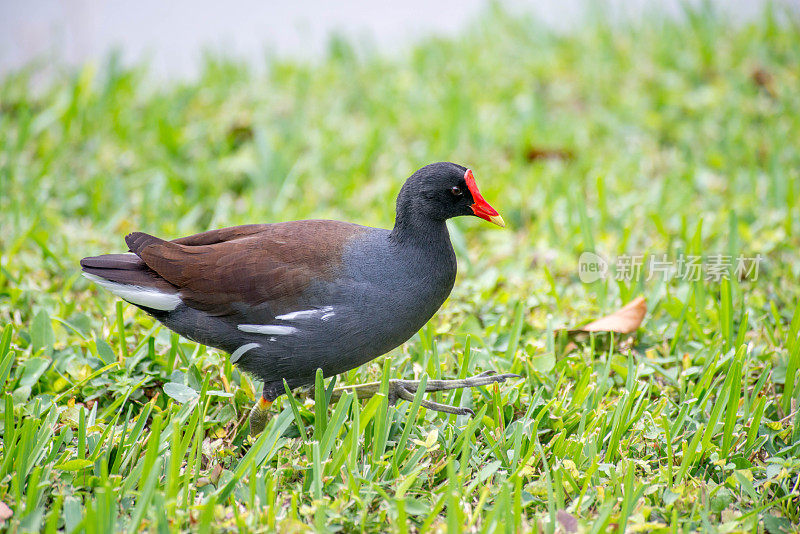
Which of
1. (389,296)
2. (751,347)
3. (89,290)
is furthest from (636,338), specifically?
(89,290)

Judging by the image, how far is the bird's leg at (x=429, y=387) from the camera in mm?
2471

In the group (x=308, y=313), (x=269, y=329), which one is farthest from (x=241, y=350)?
(x=308, y=313)

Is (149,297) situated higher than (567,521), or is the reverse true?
(149,297)

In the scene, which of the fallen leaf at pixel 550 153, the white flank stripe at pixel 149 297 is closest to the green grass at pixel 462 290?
the fallen leaf at pixel 550 153

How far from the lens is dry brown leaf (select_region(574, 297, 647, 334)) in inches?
112

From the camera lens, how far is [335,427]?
2.20m

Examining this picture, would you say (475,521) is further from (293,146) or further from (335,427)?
(293,146)

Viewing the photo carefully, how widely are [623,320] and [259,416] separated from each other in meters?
1.37

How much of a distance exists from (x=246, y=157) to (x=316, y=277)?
84.9 inches

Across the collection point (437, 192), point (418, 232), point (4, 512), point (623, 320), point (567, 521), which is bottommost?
point (567, 521)

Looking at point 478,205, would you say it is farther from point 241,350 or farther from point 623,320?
point 241,350

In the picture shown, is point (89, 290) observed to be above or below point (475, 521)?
above

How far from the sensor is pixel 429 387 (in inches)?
99.0

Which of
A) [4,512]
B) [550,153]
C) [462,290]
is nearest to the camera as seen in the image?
[4,512]
